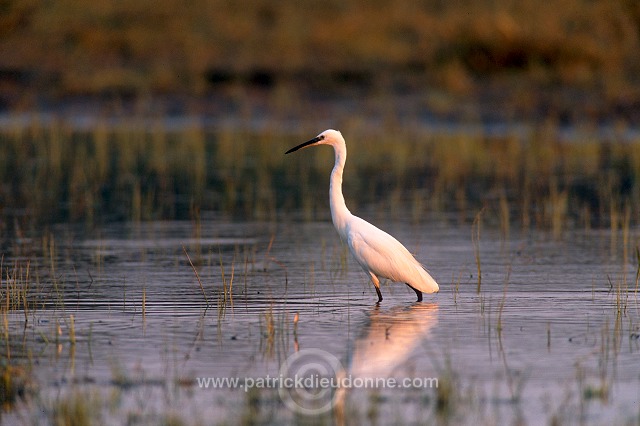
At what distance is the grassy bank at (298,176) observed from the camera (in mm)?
14562

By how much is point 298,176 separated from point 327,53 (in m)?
11.3

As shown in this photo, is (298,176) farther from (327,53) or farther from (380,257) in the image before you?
(327,53)

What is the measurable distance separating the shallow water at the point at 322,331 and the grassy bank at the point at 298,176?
1963 millimetres

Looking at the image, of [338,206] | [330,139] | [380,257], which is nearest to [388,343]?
[380,257]

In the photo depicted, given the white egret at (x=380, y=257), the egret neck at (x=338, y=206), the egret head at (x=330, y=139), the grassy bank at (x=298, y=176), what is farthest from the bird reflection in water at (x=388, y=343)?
the grassy bank at (x=298, y=176)

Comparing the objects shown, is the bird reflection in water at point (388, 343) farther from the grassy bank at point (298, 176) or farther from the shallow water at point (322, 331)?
the grassy bank at point (298, 176)

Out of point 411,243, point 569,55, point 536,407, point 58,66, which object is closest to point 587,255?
point 411,243

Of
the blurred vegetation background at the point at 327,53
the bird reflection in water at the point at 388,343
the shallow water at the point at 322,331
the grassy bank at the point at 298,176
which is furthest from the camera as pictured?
the blurred vegetation background at the point at 327,53

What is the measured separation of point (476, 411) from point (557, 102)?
59.3ft

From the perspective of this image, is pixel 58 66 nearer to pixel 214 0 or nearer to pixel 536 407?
pixel 214 0

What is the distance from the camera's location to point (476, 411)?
6125mm

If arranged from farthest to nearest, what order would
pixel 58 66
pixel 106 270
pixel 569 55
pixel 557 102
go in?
pixel 58 66 < pixel 569 55 < pixel 557 102 < pixel 106 270

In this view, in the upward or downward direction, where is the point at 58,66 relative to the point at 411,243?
upward

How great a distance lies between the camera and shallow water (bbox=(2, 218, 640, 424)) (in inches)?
246
